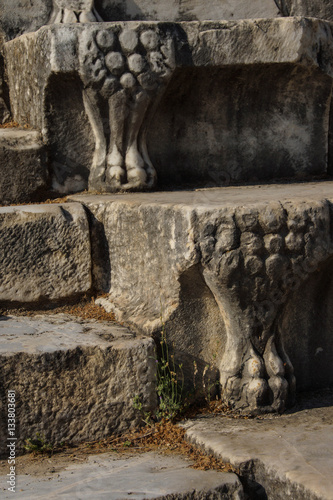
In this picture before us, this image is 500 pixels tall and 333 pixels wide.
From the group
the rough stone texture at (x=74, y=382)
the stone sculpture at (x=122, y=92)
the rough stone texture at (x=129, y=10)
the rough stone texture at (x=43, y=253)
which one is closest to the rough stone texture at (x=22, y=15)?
the rough stone texture at (x=129, y=10)

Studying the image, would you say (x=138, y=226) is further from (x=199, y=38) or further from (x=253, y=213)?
(x=199, y=38)

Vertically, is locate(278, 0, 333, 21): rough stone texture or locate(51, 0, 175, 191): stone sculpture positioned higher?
locate(278, 0, 333, 21): rough stone texture

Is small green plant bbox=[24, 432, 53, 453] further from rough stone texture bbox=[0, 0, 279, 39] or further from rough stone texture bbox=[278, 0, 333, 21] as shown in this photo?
rough stone texture bbox=[278, 0, 333, 21]

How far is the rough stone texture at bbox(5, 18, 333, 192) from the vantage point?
3.09 metres

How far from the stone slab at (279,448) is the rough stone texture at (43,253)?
831mm

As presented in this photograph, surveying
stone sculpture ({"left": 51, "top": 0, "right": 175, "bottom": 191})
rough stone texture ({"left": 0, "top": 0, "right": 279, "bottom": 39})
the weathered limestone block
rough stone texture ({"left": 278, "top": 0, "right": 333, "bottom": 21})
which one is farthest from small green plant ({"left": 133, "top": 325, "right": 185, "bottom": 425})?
rough stone texture ({"left": 278, "top": 0, "right": 333, "bottom": 21})

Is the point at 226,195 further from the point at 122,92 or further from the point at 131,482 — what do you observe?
the point at 131,482

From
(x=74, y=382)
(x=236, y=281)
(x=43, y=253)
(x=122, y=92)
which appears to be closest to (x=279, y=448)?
(x=236, y=281)

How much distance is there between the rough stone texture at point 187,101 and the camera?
10.1 feet

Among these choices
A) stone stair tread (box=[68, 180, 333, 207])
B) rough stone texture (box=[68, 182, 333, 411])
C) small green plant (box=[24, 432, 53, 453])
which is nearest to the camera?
small green plant (box=[24, 432, 53, 453])

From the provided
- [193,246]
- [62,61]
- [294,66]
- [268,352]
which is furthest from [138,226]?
[294,66]

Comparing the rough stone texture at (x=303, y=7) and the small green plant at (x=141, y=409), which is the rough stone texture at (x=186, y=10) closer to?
the rough stone texture at (x=303, y=7)

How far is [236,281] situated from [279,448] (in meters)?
0.61

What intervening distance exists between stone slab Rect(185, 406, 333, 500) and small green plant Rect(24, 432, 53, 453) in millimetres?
503
